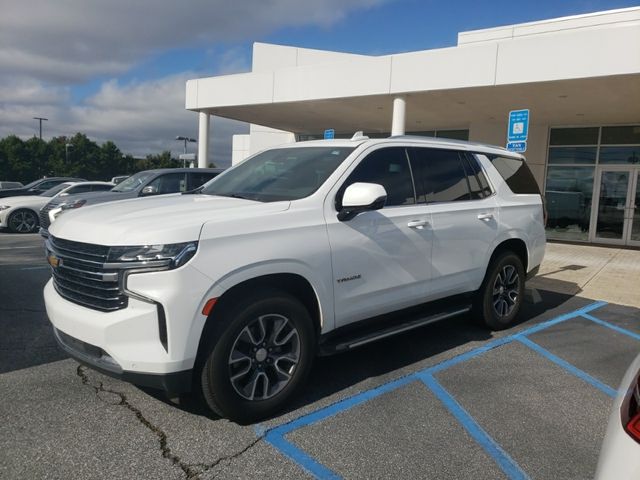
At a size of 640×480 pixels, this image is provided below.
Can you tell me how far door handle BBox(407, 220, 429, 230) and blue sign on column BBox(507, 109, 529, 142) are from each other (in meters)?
5.46

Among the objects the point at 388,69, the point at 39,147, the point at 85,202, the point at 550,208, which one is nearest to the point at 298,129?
the point at 388,69

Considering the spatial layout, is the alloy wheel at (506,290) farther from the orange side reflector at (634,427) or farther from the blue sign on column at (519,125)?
the blue sign on column at (519,125)

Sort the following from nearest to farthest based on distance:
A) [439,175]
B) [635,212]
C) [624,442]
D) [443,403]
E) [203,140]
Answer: [624,442] < [443,403] < [439,175] < [635,212] < [203,140]

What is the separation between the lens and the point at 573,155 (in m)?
16.4

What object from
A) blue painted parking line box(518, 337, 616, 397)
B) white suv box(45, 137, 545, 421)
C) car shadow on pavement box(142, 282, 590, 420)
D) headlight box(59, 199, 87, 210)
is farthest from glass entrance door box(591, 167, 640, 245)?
headlight box(59, 199, 87, 210)

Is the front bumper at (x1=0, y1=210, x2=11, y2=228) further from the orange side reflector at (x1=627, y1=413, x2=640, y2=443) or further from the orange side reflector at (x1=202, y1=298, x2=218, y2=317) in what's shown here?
the orange side reflector at (x1=627, y1=413, x2=640, y2=443)

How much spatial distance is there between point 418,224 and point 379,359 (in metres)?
1.28

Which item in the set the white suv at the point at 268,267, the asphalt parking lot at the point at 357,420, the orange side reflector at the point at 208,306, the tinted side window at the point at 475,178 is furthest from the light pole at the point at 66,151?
the orange side reflector at the point at 208,306

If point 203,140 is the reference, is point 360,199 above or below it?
below

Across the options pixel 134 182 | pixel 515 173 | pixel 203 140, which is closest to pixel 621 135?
pixel 515 173

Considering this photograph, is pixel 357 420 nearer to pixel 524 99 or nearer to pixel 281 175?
pixel 281 175

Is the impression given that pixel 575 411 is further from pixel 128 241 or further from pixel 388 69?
pixel 388 69

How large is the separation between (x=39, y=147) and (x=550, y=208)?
6426 centimetres

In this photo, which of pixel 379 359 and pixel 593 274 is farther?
pixel 593 274
